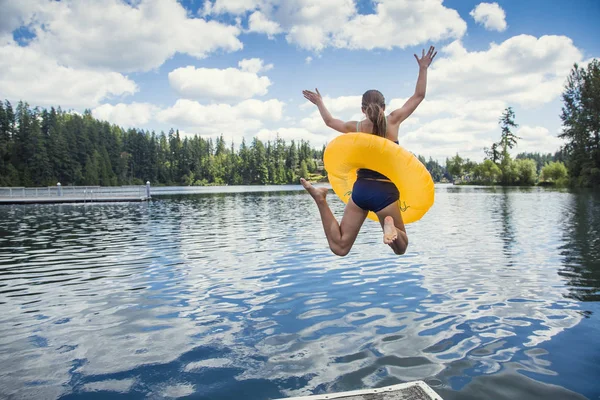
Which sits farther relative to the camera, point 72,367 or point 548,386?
point 72,367

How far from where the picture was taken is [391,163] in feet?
13.7

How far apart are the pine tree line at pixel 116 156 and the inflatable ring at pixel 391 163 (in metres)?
94.8

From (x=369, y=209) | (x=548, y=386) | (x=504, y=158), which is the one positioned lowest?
(x=548, y=386)

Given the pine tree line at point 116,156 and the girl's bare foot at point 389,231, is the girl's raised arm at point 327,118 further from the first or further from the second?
the pine tree line at point 116,156

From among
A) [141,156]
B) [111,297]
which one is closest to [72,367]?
[111,297]

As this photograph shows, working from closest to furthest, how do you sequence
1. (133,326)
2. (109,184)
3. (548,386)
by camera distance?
1. (548,386)
2. (133,326)
3. (109,184)

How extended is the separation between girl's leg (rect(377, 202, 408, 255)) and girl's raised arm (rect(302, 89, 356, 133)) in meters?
0.97

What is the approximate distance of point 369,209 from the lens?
174 inches

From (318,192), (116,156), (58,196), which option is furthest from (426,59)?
(116,156)

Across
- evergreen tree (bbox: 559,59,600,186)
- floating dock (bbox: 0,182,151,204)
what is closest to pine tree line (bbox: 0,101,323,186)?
floating dock (bbox: 0,182,151,204)

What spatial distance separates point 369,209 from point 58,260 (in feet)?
35.5

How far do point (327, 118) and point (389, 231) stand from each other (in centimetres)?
160

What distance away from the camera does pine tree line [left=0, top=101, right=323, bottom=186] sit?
87500 mm

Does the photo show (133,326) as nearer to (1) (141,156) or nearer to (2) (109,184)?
(2) (109,184)
